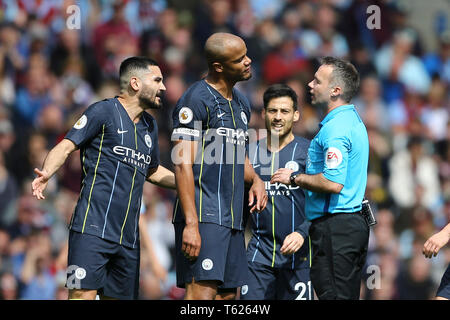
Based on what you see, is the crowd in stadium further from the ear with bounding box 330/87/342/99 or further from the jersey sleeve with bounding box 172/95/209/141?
the jersey sleeve with bounding box 172/95/209/141

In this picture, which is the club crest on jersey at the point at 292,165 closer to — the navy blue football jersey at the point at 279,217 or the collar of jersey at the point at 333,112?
the navy blue football jersey at the point at 279,217

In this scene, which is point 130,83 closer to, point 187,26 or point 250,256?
point 250,256

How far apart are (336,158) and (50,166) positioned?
2007 millimetres

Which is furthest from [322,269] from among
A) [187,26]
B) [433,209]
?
[187,26]

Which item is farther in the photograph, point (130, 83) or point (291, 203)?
point (291, 203)

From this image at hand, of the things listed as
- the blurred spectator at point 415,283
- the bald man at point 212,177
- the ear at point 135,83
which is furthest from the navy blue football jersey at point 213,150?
the blurred spectator at point 415,283

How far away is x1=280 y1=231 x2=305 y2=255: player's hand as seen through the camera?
640 centimetres

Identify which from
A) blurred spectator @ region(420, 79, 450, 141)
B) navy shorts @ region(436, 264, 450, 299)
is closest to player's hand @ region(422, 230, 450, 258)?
navy shorts @ region(436, 264, 450, 299)

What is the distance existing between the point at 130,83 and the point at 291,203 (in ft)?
5.56

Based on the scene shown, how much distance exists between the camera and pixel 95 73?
37.2 ft

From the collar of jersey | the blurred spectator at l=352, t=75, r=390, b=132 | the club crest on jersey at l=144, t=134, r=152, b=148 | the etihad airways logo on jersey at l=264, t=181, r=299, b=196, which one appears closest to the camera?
the collar of jersey

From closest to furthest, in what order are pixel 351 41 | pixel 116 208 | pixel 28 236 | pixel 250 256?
pixel 116 208
pixel 250 256
pixel 28 236
pixel 351 41

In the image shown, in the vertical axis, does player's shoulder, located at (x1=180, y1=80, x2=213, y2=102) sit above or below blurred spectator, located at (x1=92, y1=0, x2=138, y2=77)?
below

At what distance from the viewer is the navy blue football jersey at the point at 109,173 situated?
19.9 ft
